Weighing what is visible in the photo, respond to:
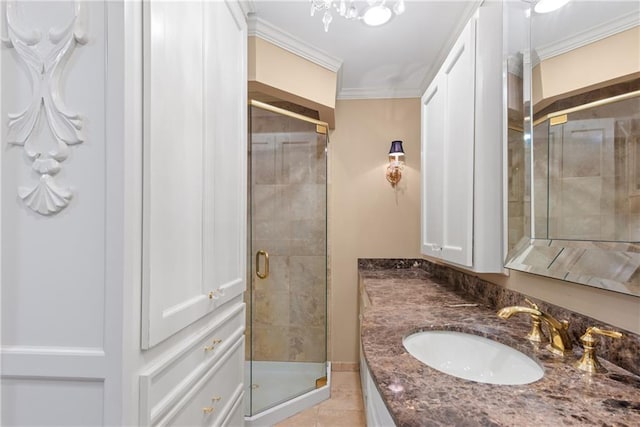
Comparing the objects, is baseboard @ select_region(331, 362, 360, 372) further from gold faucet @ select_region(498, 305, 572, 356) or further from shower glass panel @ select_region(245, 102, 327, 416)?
gold faucet @ select_region(498, 305, 572, 356)

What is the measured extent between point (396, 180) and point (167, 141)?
2.29 meters

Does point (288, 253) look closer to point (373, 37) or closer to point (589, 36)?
point (373, 37)

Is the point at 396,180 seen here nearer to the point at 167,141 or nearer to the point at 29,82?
the point at 167,141

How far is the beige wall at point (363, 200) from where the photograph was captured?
2.91m

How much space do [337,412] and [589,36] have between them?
2.48 metres

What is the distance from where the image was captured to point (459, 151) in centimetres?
159

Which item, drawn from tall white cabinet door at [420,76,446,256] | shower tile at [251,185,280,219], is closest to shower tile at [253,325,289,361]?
shower tile at [251,185,280,219]

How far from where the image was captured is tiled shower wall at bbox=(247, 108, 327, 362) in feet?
8.27

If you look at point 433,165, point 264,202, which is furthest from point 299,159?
point 433,165

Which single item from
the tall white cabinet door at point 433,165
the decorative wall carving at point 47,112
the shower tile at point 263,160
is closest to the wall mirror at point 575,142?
the tall white cabinet door at point 433,165

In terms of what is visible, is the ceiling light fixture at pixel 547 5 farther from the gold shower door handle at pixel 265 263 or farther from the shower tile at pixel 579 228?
the gold shower door handle at pixel 265 263

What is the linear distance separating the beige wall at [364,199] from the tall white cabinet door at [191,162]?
57.3 inches

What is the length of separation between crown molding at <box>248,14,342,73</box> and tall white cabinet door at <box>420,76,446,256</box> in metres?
0.78

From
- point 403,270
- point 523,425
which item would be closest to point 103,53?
point 523,425
